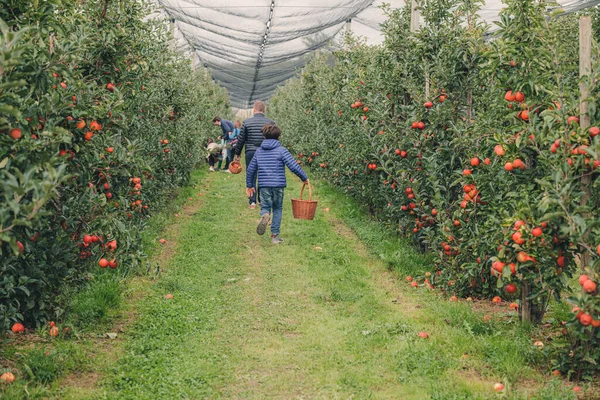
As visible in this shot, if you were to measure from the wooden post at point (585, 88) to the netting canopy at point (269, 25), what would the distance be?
26.5 ft

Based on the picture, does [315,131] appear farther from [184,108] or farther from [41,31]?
[41,31]

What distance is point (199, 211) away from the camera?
446 inches

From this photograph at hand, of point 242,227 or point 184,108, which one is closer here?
point 242,227

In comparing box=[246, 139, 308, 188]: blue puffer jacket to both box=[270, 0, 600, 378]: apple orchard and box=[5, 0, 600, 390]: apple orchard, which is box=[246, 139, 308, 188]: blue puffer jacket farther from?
box=[5, 0, 600, 390]: apple orchard

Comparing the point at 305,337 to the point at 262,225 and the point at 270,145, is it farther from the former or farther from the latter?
the point at 270,145

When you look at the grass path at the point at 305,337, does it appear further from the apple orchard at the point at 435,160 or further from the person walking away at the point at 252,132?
the person walking away at the point at 252,132

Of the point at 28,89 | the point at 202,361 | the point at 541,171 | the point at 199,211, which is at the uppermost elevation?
the point at 28,89

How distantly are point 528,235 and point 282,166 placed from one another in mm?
4909

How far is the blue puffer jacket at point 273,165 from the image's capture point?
8.65 meters

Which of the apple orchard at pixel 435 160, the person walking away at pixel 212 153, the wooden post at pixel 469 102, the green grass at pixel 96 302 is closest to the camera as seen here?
the apple orchard at pixel 435 160

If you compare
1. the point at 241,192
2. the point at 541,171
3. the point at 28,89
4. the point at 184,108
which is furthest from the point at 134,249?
the point at 241,192

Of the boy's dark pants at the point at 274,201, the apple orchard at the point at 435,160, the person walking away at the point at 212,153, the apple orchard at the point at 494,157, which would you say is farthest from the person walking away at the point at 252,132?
the person walking away at the point at 212,153

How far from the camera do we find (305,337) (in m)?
5.19

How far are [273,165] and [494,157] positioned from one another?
12.7 ft
